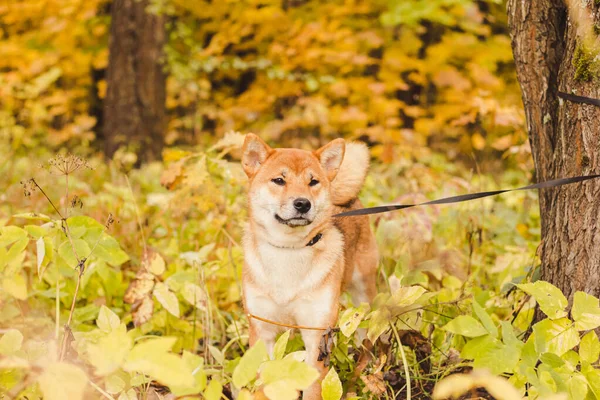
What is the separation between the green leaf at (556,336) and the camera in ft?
6.09

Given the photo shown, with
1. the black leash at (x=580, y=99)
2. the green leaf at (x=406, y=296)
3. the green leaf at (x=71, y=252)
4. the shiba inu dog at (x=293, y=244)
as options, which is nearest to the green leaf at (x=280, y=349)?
the green leaf at (x=406, y=296)

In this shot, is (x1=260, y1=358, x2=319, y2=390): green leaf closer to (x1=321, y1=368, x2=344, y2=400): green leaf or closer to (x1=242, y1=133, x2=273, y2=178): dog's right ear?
(x1=321, y1=368, x2=344, y2=400): green leaf

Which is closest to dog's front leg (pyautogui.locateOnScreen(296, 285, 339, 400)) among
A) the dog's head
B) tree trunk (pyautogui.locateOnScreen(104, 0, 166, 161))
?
the dog's head

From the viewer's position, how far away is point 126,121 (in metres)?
7.52

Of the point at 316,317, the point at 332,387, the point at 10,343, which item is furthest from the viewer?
the point at 316,317

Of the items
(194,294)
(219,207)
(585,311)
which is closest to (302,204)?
(194,294)

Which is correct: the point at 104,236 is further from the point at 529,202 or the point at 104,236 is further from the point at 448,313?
the point at 529,202

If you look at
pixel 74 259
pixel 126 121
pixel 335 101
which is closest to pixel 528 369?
pixel 74 259

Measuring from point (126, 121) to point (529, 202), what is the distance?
200 inches

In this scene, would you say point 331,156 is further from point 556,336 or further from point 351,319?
point 556,336

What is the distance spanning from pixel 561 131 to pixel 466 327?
0.87 m

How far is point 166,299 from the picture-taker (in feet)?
8.19

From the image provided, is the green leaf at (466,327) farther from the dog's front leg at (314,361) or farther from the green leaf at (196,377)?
the green leaf at (196,377)

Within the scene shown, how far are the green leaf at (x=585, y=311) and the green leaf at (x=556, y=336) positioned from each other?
1.3 inches
